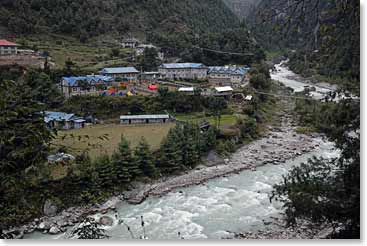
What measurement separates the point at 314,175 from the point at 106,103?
7.54 meters

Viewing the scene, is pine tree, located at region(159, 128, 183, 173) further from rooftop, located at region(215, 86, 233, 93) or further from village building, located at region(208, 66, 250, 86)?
village building, located at region(208, 66, 250, 86)

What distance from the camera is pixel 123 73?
11891 millimetres

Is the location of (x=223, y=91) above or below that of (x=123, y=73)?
below

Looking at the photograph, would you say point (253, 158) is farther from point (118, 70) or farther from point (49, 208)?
point (118, 70)

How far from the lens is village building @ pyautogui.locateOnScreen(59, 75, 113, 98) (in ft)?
32.1

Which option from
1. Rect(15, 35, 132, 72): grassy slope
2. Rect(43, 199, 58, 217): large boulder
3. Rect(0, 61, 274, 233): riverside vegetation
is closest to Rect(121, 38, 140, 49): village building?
Rect(15, 35, 132, 72): grassy slope

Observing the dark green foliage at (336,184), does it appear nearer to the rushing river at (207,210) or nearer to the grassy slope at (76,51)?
the rushing river at (207,210)

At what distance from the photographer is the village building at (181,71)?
505 inches

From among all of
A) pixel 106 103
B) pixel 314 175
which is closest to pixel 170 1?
pixel 106 103

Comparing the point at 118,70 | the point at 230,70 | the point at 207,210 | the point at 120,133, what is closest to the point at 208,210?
the point at 207,210

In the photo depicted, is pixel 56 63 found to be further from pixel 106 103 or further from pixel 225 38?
pixel 225 38

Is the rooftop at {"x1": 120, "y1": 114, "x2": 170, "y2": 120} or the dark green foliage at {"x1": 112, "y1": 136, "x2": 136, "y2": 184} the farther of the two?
the rooftop at {"x1": 120, "y1": 114, "x2": 170, "y2": 120}

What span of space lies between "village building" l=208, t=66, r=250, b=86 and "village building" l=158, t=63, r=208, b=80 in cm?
29

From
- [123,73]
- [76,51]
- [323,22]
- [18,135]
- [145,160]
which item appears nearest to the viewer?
[18,135]
